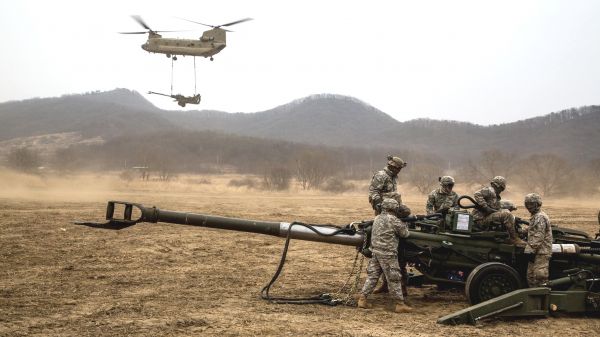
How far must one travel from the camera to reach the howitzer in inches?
300

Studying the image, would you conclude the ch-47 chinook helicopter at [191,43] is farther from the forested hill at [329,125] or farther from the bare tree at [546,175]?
the forested hill at [329,125]

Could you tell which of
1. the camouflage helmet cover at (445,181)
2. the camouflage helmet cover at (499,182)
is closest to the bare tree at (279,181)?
the camouflage helmet cover at (445,181)

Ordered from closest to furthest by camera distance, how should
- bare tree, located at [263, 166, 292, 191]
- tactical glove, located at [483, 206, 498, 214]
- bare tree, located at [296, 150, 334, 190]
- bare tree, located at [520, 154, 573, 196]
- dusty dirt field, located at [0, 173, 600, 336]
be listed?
1. dusty dirt field, located at [0, 173, 600, 336]
2. tactical glove, located at [483, 206, 498, 214]
3. bare tree, located at [520, 154, 573, 196]
4. bare tree, located at [263, 166, 292, 191]
5. bare tree, located at [296, 150, 334, 190]

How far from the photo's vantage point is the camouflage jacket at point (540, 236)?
7578 mm

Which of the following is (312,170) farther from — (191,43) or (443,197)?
(443,197)

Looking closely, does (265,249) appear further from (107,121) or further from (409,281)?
(107,121)

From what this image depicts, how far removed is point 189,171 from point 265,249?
189 feet

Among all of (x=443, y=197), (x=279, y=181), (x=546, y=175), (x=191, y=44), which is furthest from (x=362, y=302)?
(x=546, y=175)

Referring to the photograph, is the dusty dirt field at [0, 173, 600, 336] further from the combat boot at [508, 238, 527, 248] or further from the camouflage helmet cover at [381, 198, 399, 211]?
the camouflage helmet cover at [381, 198, 399, 211]

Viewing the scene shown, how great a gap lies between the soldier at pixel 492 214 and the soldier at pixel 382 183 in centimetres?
148

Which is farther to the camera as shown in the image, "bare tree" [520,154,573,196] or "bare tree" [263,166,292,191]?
"bare tree" [263,166,292,191]

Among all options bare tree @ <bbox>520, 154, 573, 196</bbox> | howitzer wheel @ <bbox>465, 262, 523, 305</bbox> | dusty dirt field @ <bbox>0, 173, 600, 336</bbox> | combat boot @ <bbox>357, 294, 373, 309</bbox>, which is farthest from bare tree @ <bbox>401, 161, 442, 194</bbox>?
combat boot @ <bbox>357, 294, 373, 309</bbox>

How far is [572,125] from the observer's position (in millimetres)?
104250

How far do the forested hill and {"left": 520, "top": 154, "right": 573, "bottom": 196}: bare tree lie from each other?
43071mm
